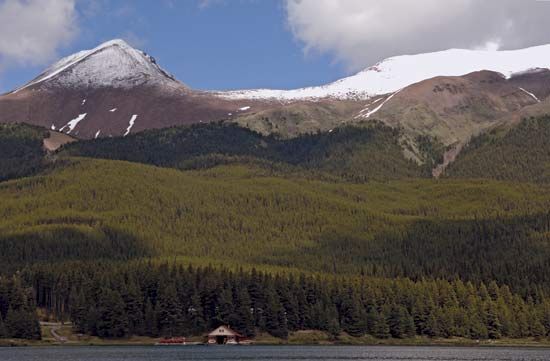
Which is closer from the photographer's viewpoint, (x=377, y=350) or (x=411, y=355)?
(x=411, y=355)

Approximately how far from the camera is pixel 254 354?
181625 mm

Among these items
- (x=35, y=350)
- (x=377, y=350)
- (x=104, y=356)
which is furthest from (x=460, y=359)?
(x=35, y=350)

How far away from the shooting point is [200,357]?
174m

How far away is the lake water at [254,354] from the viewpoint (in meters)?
170

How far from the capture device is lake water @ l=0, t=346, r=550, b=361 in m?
170

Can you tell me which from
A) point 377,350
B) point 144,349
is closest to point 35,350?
point 144,349

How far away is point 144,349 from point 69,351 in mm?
14841

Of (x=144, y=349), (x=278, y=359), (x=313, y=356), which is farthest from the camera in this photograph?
(x=144, y=349)

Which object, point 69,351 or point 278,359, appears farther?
point 69,351

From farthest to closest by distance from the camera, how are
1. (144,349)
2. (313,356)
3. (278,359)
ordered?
(144,349)
(313,356)
(278,359)

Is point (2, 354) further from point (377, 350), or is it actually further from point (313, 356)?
point (377, 350)

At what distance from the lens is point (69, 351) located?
612 feet

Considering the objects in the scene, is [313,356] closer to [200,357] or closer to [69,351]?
[200,357]

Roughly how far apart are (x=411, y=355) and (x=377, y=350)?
14272mm
